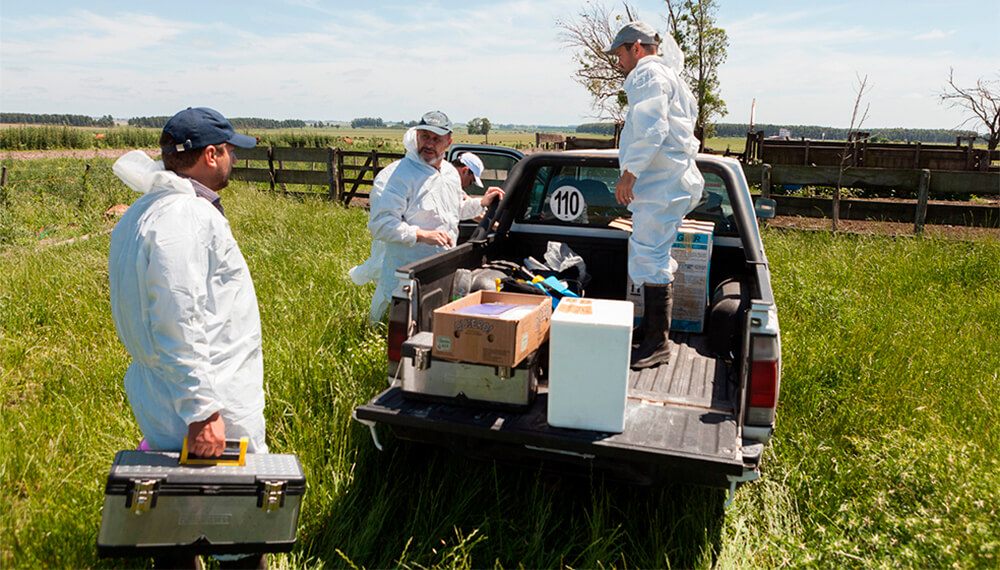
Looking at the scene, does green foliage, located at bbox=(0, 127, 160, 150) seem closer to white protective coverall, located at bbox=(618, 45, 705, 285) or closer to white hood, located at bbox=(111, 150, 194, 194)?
white protective coverall, located at bbox=(618, 45, 705, 285)

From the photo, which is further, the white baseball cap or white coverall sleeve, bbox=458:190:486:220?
the white baseball cap

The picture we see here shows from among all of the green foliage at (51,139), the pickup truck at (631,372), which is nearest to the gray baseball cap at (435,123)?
the pickup truck at (631,372)

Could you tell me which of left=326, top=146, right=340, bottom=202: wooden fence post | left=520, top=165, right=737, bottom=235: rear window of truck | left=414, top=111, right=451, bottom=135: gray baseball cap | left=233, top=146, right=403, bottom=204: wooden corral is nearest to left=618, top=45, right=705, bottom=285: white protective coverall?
left=520, top=165, right=737, bottom=235: rear window of truck

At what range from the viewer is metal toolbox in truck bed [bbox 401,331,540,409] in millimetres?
2877

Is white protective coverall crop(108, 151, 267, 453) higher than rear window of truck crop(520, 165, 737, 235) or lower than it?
lower

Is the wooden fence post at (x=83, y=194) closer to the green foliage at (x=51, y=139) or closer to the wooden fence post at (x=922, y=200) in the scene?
the wooden fence post at (x=922, y=200)

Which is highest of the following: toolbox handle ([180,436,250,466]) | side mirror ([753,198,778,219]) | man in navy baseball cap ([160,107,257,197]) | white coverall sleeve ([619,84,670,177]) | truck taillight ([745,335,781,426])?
white coverall sleeve ([619,84,670,177])

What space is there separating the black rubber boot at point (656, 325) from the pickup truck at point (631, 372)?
8 centimetres

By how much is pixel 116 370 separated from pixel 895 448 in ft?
15.5

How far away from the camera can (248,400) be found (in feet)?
7.92

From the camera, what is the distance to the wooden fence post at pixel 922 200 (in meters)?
8.99

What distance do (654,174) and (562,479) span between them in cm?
172

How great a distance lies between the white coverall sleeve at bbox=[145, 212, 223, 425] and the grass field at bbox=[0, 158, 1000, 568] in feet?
3.28

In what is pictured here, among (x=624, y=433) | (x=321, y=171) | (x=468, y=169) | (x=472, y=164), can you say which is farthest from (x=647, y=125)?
(x=321, y=171)
